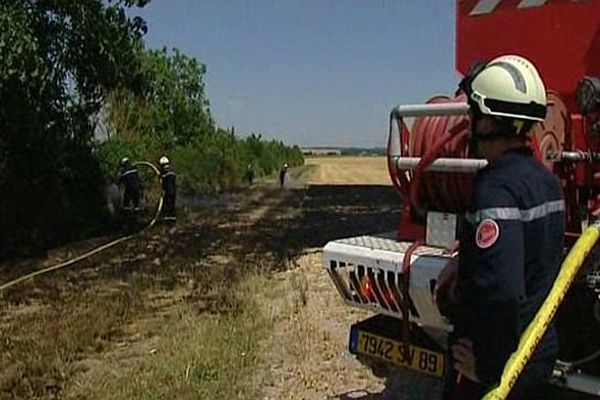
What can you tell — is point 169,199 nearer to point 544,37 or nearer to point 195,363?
point 195,363

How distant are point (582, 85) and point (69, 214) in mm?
15280

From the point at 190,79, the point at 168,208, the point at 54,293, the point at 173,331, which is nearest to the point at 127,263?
the point at 54,293

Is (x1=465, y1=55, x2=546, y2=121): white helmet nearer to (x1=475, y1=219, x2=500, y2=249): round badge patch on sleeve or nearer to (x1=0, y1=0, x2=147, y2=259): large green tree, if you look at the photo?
(x1=475, y1=219, x2=500, y2=249): round badge patch on sleeve

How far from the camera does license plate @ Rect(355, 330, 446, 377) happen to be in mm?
4125

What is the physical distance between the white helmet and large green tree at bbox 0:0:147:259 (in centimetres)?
1010

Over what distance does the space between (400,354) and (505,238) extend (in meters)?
1.98

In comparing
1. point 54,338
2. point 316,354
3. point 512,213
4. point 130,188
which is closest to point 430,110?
point 512,213

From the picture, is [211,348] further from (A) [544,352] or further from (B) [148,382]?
(A) [544,352]

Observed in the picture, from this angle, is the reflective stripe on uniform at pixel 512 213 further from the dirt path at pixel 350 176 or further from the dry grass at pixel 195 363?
the dirt path at pixel 350 176

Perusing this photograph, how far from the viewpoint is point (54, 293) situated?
9.73 meters

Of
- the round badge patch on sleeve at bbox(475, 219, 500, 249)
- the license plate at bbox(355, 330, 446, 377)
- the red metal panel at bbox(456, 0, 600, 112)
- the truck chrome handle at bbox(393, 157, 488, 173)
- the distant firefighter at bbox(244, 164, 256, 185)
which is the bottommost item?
the license plate at bbox(355, 330, 446, 377)

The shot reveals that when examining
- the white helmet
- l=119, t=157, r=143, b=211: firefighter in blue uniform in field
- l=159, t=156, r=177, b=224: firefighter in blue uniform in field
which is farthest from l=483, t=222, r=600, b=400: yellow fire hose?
l=119, t=157, r=143, b=211: firefighter in blue uniform in field

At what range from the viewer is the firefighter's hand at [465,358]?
257 cm

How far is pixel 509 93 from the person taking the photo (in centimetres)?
250
